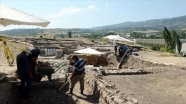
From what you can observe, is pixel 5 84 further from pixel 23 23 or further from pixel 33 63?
pixel 23 23

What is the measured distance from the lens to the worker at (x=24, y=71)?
9.46 m

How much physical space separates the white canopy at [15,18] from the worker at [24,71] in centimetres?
112

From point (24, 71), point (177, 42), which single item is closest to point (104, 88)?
point (24, 71)

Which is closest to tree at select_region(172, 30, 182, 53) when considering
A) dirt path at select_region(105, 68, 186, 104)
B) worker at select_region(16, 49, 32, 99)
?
dirt path at select_region(105, 68, 186, 104)

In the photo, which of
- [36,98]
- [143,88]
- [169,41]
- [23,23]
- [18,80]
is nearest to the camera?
[23,23]

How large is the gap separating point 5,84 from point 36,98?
3.79 feet

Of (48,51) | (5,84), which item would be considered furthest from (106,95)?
(48,51)

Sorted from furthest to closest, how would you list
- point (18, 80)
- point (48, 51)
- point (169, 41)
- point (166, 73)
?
1. point (169, 41)
2. point (48, 51)
3. point (166, 73)
4. point (18, 80)

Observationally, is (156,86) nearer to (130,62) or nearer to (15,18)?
(15,18)

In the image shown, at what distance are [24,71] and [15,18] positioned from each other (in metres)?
1.85

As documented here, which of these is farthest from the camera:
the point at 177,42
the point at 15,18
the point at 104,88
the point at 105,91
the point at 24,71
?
the point at 177,42

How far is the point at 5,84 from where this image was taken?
965cm

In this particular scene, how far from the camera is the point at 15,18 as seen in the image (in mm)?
8617

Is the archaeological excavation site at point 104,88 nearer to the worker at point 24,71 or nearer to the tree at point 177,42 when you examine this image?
the worker at point 24,71
